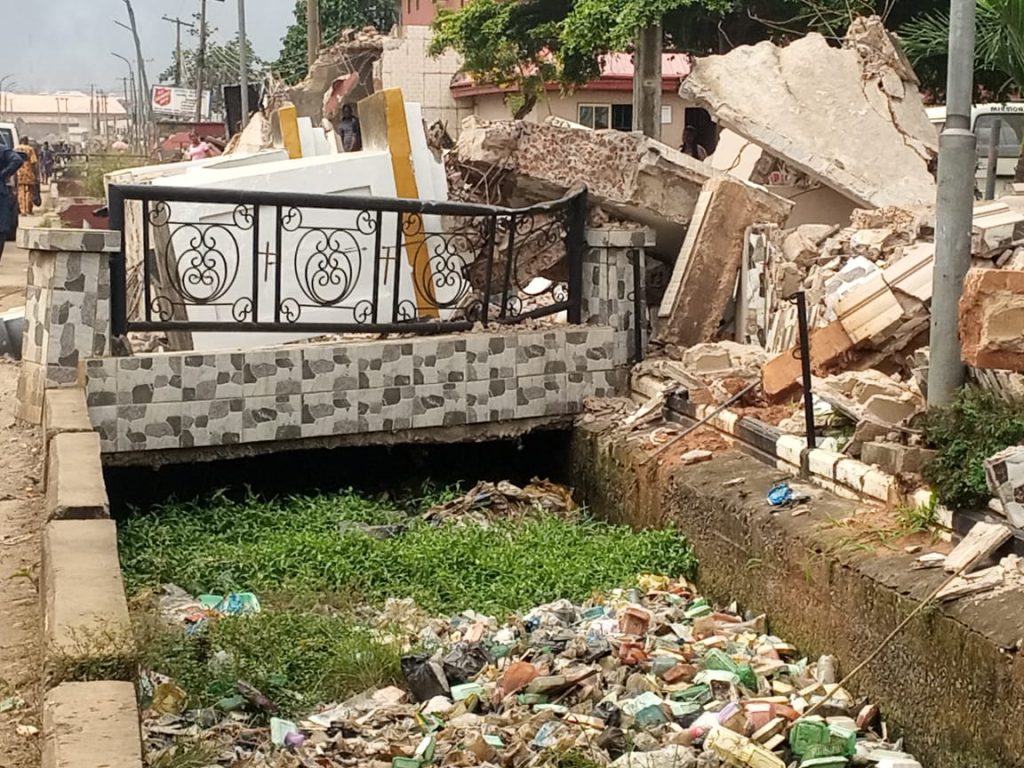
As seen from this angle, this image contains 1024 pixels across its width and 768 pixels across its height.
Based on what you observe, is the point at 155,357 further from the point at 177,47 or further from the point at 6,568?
the point at 177,47

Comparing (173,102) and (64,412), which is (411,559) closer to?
(64,412)

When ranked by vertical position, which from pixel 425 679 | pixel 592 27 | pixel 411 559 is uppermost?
pixel 592 27

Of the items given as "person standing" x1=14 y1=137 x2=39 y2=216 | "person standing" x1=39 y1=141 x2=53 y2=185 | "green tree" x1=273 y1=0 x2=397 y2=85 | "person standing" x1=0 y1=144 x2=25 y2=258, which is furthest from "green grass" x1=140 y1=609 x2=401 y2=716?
"green tree" x1=273 y1=0 x2=397 y2=85

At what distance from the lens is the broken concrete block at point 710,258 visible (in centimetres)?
830

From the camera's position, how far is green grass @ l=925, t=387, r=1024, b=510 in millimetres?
4879

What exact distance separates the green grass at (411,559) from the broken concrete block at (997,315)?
6.48 ft

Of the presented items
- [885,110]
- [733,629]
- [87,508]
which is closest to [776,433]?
[733,629]

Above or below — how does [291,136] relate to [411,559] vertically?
above

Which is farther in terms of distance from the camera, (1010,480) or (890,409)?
(890,409)

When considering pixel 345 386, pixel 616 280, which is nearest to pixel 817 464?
pixel 616 280

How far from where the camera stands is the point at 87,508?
16.1ft

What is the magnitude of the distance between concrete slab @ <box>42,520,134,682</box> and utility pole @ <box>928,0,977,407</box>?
320 centimetres

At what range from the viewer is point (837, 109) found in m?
9.97

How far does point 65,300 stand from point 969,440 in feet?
14.5
